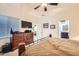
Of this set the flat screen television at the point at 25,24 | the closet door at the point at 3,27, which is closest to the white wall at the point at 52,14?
the flat screen television at the point at 25,24

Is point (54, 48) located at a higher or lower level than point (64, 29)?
lower

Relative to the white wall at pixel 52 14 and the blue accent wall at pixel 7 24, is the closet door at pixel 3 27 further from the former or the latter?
the white wall at pixel 52 14

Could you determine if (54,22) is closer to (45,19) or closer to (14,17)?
(45,19)

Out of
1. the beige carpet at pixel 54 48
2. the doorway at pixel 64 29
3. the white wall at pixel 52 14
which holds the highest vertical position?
the white wall at pixel 52 14

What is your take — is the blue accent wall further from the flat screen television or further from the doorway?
the doorway

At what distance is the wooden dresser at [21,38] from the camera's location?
205 cm

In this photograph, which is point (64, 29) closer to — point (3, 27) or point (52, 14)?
point (52, 14)

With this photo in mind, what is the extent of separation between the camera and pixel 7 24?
81.0 inches

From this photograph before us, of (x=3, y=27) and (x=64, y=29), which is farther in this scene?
(x=64, y=29)

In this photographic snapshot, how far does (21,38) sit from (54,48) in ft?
1.82

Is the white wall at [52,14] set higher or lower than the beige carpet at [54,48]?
higher

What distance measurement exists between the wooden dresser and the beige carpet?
12 cm

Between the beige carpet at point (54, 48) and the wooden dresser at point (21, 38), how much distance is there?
0.12 metres

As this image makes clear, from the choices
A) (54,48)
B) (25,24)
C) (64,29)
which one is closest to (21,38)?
(25,24)
